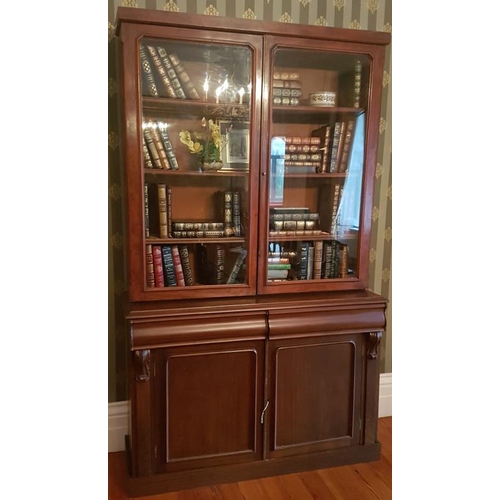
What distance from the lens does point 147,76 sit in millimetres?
2016

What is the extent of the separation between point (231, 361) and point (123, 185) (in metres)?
0.97

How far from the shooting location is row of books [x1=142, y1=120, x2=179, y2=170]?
6.76 ft

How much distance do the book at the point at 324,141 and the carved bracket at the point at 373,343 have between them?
825 millimetres

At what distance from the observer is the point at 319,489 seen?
7.09ft

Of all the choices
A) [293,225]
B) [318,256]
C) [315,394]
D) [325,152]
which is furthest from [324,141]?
[315,394]

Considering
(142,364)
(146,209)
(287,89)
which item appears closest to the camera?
(142,364)

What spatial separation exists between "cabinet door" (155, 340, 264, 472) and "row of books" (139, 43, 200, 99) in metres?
1.11

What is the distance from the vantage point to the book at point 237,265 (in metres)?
2.22

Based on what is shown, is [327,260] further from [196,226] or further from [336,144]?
[196,226]

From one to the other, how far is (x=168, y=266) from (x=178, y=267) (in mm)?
46

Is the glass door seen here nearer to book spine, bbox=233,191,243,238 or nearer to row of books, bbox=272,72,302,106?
row of books, bbox=272,72,302,106

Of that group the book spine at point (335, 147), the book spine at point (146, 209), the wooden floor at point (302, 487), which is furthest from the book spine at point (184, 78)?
the wooden floor at point (302, 487)

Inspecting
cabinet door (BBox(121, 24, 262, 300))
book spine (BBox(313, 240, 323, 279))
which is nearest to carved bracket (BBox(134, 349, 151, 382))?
cabinet door (BBox(121, 24, 262, 300))
